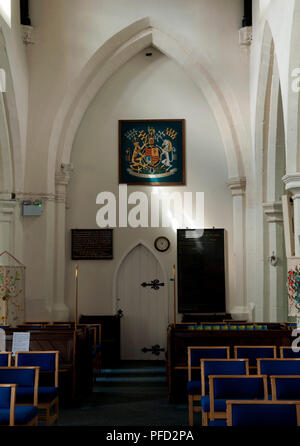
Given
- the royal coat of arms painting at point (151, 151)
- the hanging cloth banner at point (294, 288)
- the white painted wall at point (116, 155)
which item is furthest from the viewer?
the royal coat of arms painting at point (151, 151)

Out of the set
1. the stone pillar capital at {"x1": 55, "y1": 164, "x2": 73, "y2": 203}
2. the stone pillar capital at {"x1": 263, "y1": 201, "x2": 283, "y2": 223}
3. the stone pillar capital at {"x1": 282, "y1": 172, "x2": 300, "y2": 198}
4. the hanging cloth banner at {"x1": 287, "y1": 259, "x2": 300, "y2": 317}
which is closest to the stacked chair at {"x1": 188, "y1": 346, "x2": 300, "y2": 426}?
the hanging cloth banner at {"x1": 287, "y1": 259, "x2": 300, "y2": 317}

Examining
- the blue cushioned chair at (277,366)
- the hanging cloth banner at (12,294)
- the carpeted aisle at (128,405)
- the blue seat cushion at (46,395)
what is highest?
the hanging cloth banner at (12,294)

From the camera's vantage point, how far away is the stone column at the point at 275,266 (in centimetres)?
1143

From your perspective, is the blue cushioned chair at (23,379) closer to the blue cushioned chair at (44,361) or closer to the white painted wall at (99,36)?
the blue cushioned chair at (44,361)

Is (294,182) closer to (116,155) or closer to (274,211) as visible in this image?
(274,211)

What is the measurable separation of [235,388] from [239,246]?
7.63 m

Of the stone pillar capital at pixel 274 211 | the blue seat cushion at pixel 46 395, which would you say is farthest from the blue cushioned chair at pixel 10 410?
the stone pillar capital at pixel 274 211

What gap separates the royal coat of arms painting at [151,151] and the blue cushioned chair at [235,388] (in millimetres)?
8350

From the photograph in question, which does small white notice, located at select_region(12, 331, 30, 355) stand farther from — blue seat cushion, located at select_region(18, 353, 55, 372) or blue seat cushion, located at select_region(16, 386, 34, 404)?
blue seat cushion, located at select_region(16, 386, 34, 404)

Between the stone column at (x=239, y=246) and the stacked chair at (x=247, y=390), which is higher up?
the stone column at (x=239, y=246)

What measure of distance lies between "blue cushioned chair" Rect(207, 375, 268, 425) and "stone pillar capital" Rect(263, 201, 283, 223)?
7095 mm

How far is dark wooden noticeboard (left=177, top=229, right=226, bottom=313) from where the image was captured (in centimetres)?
1236
